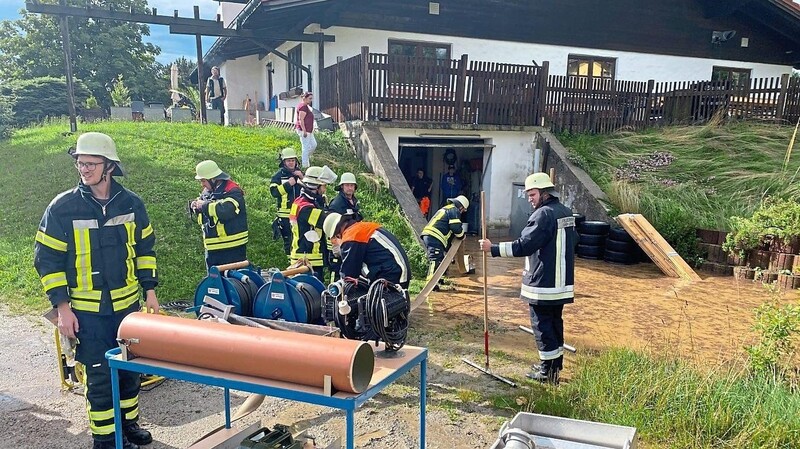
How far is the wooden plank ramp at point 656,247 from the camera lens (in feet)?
28.8

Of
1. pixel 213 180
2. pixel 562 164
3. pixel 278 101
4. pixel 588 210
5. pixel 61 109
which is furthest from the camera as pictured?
pixel 61 109

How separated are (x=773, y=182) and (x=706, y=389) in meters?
8.38

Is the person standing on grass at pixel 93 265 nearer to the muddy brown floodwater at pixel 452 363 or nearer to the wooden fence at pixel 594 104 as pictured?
the muddy brown floodwater at pixel 452 363

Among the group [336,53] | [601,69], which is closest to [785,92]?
[601,69]

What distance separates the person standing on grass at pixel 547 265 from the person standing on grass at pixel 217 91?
14041 mm

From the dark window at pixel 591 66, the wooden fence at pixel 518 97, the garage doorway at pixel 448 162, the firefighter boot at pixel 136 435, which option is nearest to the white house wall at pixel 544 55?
the dark window at pixel 591 66

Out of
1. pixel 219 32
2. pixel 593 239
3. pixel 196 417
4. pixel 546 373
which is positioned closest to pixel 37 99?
pixel 219 32

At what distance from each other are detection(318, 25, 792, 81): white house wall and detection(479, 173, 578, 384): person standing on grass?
33.1ft

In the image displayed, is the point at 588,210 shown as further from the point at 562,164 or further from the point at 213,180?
the point at 213,180

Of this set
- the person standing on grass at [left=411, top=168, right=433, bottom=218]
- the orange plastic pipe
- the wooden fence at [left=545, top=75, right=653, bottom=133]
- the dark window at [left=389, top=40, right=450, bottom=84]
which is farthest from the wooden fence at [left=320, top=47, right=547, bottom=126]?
the orange plastic pipe

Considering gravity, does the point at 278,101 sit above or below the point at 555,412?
above

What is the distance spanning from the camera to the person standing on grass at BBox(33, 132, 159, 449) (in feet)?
11.1

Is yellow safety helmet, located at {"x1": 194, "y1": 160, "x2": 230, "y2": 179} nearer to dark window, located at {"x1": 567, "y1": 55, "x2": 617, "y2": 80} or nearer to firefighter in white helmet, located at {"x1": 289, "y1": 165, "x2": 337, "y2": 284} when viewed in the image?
firefighter in white helmet, located at {"x1": 289, "y1": 165, "x2": 337, "y2": 284}

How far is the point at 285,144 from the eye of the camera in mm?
12336
